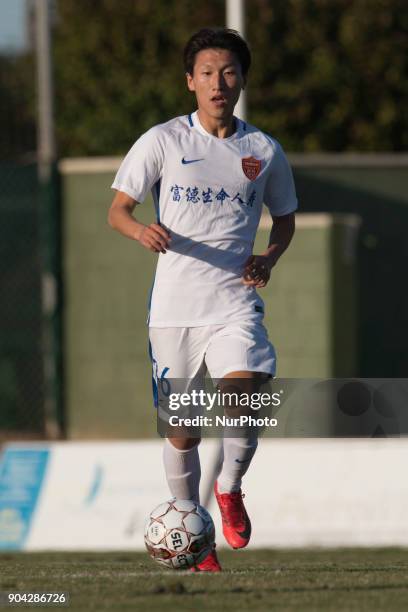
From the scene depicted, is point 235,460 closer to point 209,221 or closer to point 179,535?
point 179,535

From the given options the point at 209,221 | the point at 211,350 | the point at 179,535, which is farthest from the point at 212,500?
the point at 209,221

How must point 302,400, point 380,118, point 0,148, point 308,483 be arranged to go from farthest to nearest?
1. point 380,118
2. point 0,148
3. point 308,483
4. point 302,400

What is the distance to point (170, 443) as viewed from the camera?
7.59m

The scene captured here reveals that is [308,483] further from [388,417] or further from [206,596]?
[206,596]

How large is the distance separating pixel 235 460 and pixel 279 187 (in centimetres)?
132

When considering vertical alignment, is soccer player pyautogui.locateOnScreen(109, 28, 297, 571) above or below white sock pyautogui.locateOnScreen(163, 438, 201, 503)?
above

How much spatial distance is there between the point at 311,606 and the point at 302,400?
278 centimetres

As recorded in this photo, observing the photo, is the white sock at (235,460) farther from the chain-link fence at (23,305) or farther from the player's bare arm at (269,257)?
the chain-link fence at (23,305)

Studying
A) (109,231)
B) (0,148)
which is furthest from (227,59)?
(0,148)

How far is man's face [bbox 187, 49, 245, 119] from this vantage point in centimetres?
727

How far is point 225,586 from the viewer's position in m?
6.47

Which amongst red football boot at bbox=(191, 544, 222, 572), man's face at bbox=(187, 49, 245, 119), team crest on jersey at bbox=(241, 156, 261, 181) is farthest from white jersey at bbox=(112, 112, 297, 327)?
red football boot at bbox=(191, 544, 222, 572)

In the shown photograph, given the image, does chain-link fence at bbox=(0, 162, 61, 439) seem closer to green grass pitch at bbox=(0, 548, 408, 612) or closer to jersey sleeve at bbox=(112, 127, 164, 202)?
green grass pitch at bbox=(0, 548, 408, 612)

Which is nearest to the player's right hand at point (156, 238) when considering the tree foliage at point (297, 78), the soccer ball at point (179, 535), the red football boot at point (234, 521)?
the soccer ball at point (179, 535)
